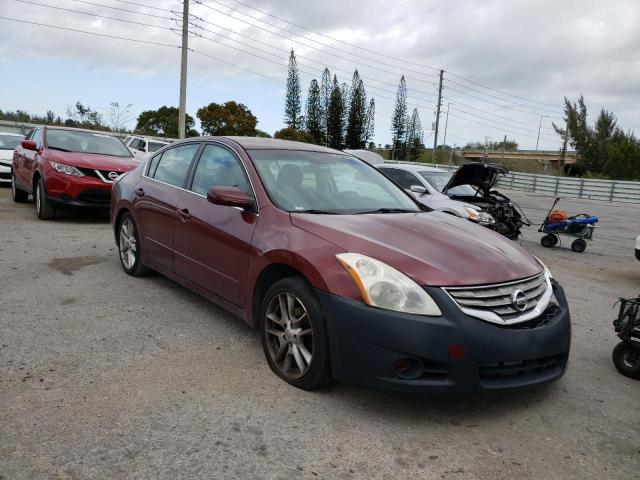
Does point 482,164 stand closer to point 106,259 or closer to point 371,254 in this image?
point 106,259

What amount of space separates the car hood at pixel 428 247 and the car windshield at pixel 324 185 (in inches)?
9.7

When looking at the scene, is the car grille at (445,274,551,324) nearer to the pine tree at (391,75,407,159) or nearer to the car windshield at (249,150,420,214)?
the car windshield at (249,150,420,214)

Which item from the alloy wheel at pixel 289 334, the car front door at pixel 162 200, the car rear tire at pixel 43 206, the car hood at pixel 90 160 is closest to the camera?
the alloy wheel at pixel 289 334

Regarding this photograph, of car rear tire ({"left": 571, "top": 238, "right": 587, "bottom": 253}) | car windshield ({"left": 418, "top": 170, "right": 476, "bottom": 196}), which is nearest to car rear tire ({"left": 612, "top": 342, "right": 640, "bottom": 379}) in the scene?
car windshield ({"left": 418, "top": 170, "right": 476, "bottom": 196})

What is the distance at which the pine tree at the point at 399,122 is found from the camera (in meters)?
77.0

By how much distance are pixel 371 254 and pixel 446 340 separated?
0.64 metres

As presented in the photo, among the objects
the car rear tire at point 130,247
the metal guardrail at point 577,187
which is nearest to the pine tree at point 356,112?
the metal guardrail at point 577,187

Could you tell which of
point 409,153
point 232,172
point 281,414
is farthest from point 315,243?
point 409,153

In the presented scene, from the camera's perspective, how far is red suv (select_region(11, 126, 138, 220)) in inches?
354

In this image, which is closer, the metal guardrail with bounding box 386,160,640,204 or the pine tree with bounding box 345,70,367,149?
the metal guardrail with bounding box 386,160,640,204

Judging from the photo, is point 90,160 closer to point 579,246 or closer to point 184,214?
point 184,214

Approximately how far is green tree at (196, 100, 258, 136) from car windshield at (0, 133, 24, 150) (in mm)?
32471

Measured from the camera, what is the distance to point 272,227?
3691 millimetres

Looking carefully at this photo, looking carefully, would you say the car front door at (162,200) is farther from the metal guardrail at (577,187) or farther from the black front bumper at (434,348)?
the metal guardrail at (577,187)
